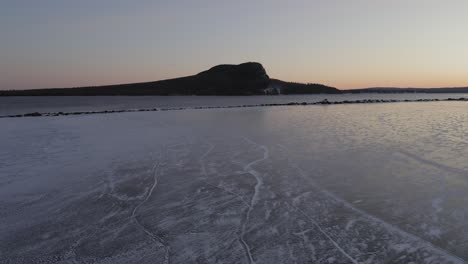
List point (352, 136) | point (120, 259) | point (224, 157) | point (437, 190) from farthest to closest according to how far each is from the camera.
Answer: point (352, 136) < point (224, 157) < point (437, 190) < point (120, 259)

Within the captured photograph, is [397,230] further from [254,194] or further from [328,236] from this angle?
[254,194]

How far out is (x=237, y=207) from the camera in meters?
5.78

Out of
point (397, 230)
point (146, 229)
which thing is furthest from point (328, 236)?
point (146, 229)

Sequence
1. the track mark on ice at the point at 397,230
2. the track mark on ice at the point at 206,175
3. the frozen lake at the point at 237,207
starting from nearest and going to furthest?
the track mark on ice at the point at 397,230, the frozen lake at the point at 237,207, the track mark on ice at the point at 206,175

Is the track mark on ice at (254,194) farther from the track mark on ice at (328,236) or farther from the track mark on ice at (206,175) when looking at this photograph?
the track mark on ice at (328,236)

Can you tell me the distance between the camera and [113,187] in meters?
7.13

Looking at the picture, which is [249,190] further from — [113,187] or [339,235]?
[113,187]

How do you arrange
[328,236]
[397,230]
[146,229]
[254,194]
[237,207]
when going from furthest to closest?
[254,194] < [237,207] < [146,229] < [397,230] < [328,236]

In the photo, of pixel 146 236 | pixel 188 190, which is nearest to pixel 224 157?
pixel 188 190

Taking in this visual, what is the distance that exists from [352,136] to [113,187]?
38.8ft

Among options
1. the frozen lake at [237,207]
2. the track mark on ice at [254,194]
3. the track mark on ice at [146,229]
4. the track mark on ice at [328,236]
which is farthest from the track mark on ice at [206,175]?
the track mark on ice at [146,229]

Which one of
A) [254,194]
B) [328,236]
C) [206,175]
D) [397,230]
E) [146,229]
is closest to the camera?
[328,236]

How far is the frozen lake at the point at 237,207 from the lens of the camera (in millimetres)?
4152

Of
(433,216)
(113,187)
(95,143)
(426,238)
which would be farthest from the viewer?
(95,143)
